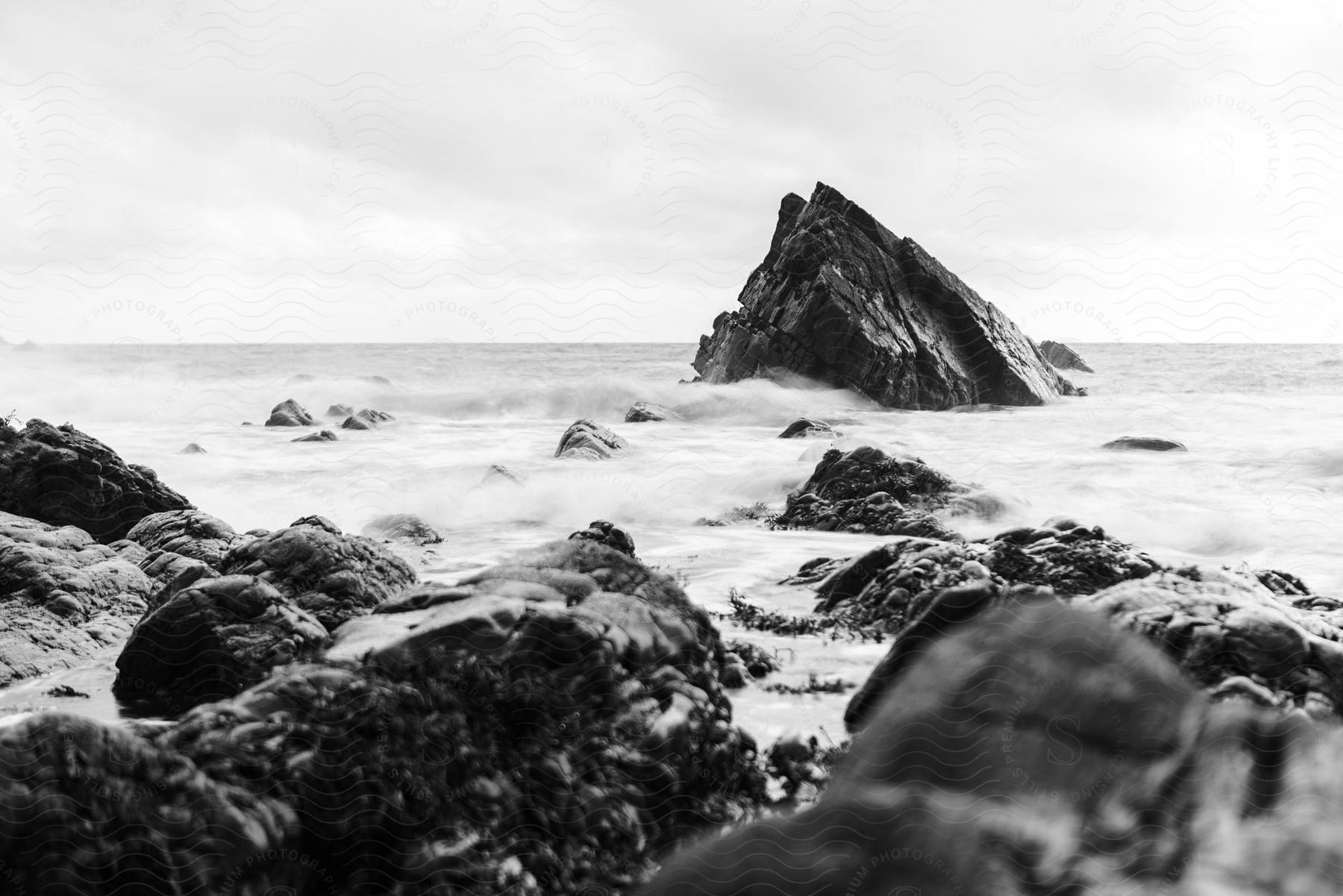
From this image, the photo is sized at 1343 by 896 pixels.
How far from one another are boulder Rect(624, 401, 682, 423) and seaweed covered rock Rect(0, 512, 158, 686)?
1447 cm

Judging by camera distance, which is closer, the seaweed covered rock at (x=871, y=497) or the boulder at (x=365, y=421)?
the seaweed covered rock at (x=871, y=497)

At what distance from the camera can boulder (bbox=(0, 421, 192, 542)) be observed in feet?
25.9

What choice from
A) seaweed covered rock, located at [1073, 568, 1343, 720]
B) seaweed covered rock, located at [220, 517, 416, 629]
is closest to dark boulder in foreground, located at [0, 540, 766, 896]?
seaweed covered rock, located at [220, 517, 416, 629]

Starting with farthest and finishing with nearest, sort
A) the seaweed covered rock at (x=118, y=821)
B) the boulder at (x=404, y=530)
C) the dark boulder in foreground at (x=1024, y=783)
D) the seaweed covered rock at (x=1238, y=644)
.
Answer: the boulder at (x=404, y=530), the seaweed covered rock at (x=1238, y=644), the dark boulder in foreground at (x=1024, y=783), the seaweed covered rock at (x=118, y=821)

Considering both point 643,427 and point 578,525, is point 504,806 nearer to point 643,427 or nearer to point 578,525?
point 578,525

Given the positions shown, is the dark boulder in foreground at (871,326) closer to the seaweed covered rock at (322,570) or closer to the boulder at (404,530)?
the boulder at (404,530)

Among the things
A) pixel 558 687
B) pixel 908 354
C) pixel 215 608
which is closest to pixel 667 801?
pixel 558 687

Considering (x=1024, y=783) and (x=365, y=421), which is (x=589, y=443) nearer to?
(x=365, y=421)

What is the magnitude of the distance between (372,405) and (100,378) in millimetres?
9770

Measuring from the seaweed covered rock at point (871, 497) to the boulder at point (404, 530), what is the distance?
11.5ft

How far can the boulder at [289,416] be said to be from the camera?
20.6 metres

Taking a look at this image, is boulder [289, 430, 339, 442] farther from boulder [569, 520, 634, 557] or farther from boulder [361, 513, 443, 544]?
boulder [569, 520, 634, 557]

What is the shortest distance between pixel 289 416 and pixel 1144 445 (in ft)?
58.3

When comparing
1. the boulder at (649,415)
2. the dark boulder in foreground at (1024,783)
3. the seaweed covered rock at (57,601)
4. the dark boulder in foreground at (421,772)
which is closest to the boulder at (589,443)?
the boulder at (649,415)
